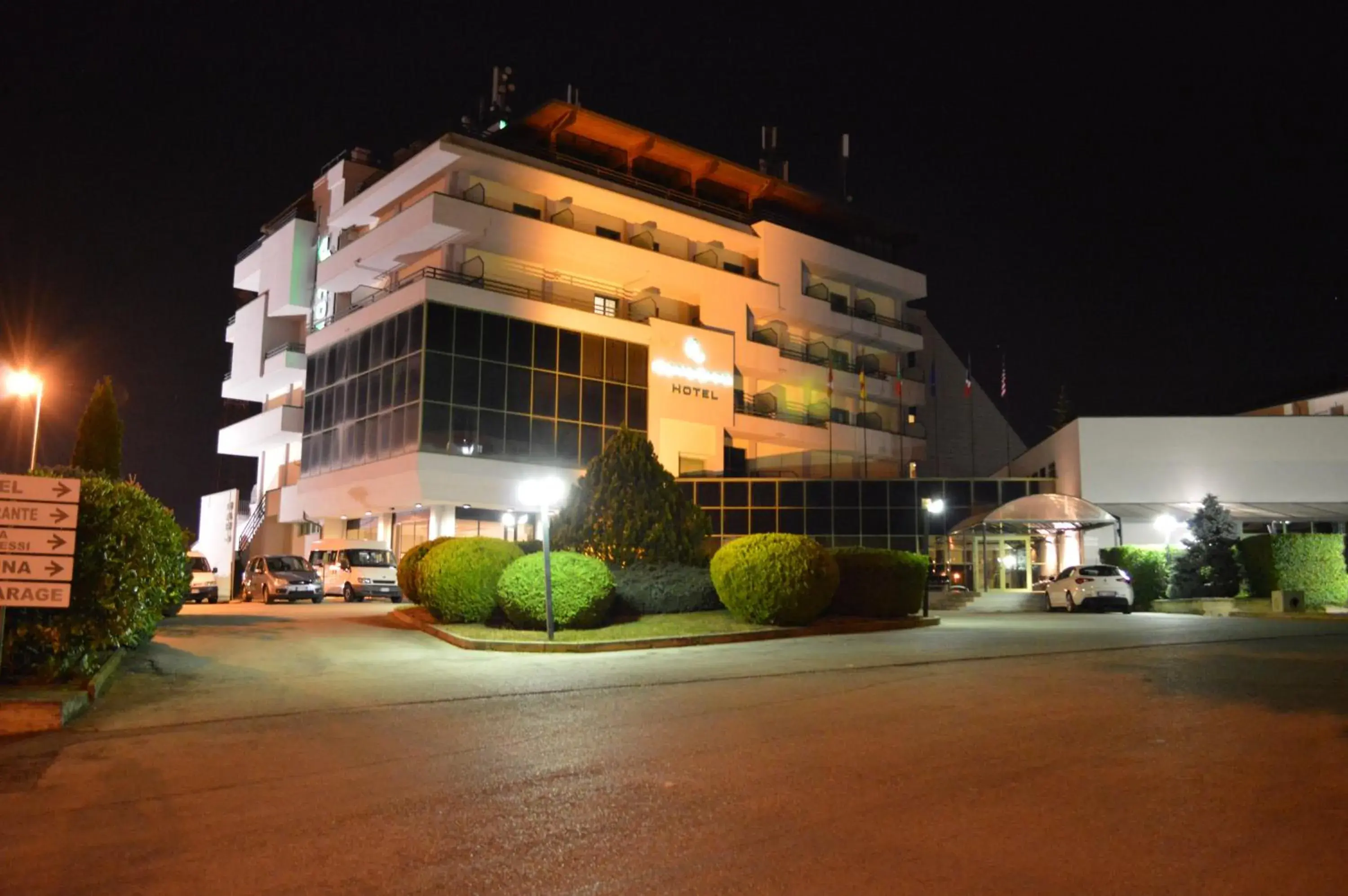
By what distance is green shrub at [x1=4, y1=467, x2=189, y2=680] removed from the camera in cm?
1111

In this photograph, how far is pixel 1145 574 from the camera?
111 feet

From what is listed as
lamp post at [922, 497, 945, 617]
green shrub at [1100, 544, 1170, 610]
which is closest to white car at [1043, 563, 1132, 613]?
green shrub at [1100, 544, 1170, 610]

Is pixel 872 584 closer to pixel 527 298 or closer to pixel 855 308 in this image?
pixel 527 298

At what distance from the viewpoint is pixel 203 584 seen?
3359 centimetres

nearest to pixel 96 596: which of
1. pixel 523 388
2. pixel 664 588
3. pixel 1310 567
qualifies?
pixel 664 588

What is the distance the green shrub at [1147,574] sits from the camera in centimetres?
3362

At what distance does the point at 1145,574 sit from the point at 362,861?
3296 centimetres

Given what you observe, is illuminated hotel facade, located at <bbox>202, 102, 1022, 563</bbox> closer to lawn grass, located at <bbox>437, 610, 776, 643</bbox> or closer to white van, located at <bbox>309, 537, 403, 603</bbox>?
white van, located at <bbox>309, 537, 403, 603</bbox>

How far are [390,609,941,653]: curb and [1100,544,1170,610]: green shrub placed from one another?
14.4 m

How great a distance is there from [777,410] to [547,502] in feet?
128

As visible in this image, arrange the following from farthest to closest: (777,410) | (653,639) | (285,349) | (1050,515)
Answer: (777,410) → (285,349) → (1050,515) → (653,639)

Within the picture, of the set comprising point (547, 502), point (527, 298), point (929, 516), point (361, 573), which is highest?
point (527, 298)

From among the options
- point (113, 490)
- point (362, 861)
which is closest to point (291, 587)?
point (113, 490)

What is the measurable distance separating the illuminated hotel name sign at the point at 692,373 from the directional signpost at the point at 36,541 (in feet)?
128
